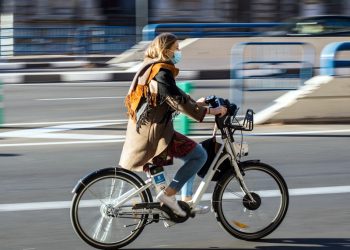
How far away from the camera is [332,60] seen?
1203 centimetres

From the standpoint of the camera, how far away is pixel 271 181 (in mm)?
6270

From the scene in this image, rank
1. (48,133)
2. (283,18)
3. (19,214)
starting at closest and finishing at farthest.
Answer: (19,214) < (48,133) < (283,18)

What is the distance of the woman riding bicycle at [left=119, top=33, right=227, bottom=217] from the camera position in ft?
18.6

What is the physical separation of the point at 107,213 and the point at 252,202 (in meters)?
1.11

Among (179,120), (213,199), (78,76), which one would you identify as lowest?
(78,76)

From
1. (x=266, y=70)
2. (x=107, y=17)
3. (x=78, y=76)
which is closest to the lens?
(x=266, y=70)

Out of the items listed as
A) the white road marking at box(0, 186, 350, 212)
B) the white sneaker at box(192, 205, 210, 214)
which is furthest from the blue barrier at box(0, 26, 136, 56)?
the white sneaker at box(192, 205, 210, 214)

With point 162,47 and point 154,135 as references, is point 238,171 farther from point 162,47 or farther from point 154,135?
point 162,47

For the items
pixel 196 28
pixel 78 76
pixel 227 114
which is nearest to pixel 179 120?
pixel 227 114

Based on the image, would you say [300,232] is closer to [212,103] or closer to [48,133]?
[212,103]

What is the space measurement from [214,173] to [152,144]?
0.60 meters

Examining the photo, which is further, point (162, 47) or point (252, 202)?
point (252, 202)

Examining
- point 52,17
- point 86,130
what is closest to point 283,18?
point 52,17

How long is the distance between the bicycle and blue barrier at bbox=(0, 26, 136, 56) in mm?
18877
